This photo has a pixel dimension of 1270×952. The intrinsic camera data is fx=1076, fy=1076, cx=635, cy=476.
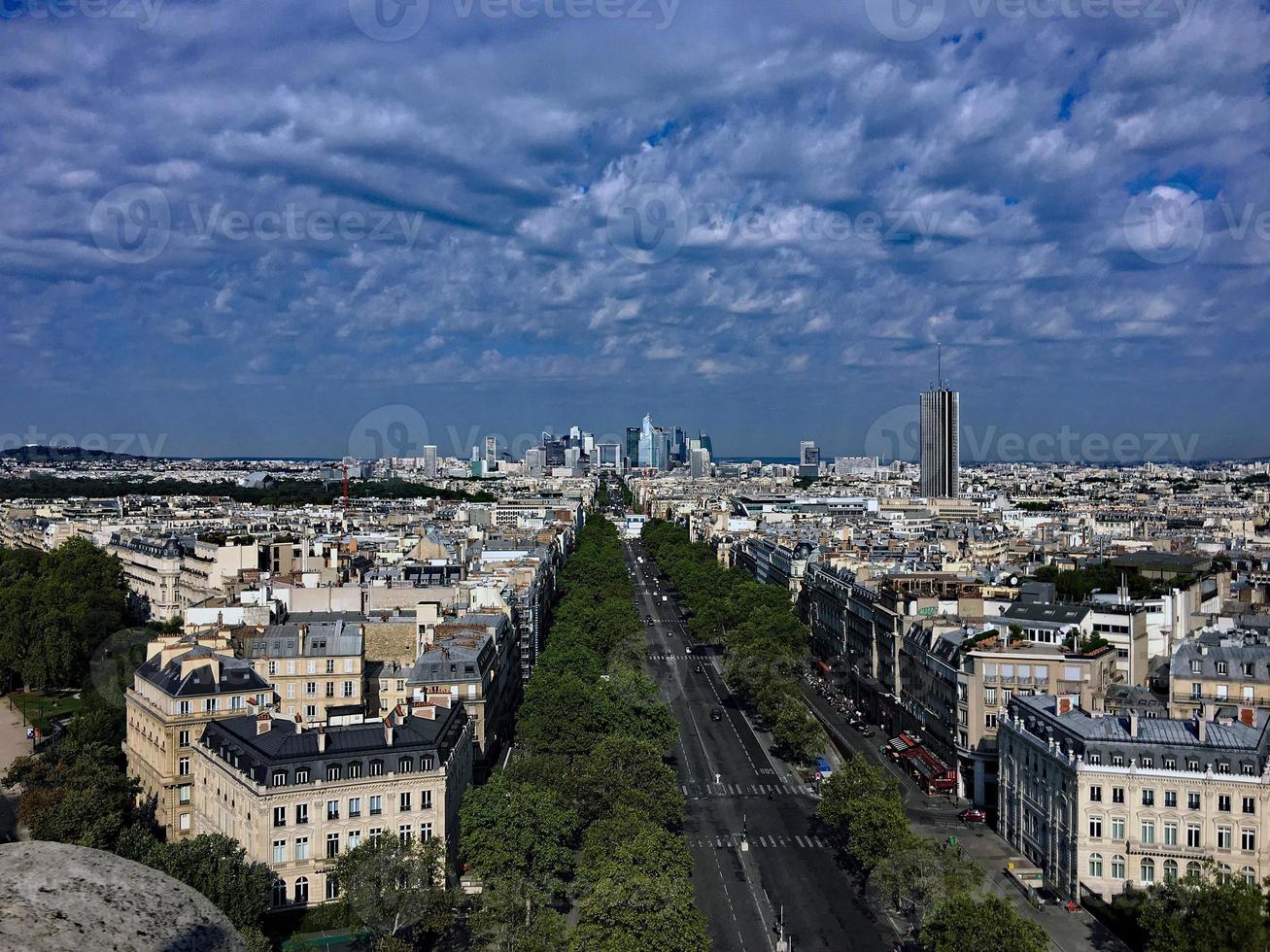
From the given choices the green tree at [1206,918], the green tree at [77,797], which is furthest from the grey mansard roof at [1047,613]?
the green tree at [77,797]

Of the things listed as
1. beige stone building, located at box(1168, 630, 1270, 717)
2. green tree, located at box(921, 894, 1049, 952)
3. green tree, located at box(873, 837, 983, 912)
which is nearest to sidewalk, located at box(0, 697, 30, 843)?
green tree, located at box(873, 837, 983, 912)

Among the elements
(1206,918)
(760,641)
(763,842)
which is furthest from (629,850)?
(760,641)

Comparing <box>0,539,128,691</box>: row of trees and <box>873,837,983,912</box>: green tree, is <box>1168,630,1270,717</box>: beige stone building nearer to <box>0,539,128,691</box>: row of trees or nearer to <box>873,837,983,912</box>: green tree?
<box>873,837,983,912</box>: green tree

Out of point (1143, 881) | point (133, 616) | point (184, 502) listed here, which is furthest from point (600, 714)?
point (184, 502)

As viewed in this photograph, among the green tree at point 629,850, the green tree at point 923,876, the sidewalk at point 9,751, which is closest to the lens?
the green tree at point 629,850

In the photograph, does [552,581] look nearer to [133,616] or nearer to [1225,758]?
[133,616]

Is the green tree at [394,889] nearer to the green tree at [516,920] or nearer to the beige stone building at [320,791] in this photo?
the green tree at [516,920]

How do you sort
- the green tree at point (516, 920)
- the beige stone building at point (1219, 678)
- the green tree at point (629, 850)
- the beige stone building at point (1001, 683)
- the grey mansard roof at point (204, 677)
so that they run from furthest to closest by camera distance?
the beige stone building at point (1001, 683), the beige stone building at point (1219, 678), the grey mansard roof at point (204, 677), the green tree at point (629, 850), the green tree at point (516, 920)
